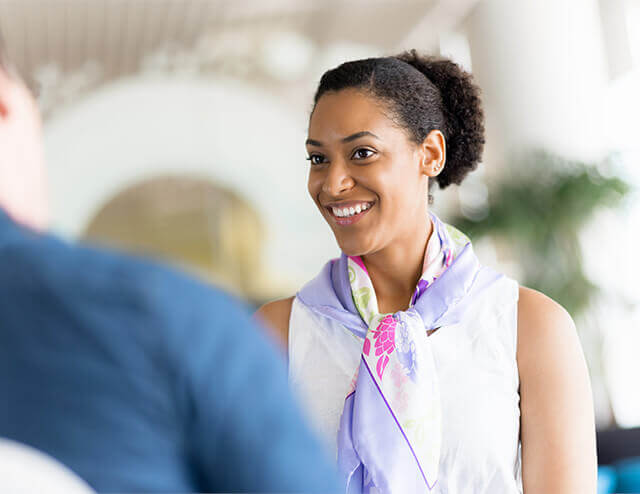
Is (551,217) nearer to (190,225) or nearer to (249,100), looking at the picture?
(249,100)

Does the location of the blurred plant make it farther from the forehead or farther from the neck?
the forehead

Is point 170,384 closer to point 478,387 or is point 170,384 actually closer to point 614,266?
point 478,387

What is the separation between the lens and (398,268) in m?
1.59

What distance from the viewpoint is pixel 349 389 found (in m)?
1.46

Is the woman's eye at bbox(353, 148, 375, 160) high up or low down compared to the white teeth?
up

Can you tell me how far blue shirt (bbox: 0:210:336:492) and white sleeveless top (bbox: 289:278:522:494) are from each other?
2.96 ft

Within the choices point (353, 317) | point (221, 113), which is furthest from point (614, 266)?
point (353, 317)

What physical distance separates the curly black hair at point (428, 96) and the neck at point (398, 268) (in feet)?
0.63

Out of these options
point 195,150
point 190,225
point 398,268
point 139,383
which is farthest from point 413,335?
point 190,225

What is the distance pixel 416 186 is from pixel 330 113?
0.22 m

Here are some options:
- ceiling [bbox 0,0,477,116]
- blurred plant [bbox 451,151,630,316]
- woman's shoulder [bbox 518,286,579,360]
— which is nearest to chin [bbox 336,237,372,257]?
woman's shoulder [bbox 518,286,579,360]

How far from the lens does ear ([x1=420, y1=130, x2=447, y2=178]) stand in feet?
5.23

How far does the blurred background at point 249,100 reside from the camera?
4.96 metres

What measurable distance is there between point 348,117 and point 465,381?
1.74ft
